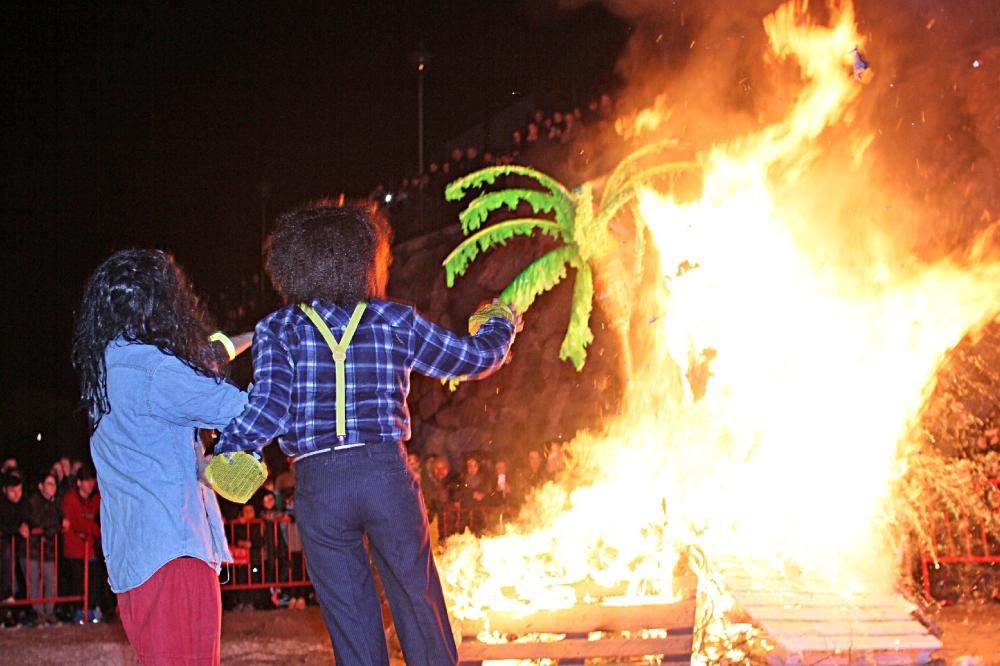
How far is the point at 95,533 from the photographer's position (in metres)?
10.3

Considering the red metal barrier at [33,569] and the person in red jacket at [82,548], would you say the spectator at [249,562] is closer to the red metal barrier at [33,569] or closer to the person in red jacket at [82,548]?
the person in red jacket at [82,548]

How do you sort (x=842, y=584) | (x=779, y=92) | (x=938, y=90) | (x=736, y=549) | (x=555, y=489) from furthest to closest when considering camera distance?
(x=938, y=90)
(x=779, y=92)
(x=555, y=489)
(x=736, y=549)
(x=842, y=584)

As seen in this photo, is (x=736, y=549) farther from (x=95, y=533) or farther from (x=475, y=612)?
(x=95, y=533)

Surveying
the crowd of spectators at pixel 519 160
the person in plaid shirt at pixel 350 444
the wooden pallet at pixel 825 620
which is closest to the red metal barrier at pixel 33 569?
the wooden pallet at pixel 825 620

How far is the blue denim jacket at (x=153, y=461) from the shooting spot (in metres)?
→ 3.02

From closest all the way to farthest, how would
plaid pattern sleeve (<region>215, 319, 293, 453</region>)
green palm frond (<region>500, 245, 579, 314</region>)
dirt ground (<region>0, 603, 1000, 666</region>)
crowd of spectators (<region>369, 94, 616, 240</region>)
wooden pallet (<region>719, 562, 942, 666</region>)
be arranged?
plaid pattern sleeve (<region>215, 319, 293, 453</region>) < wooden pallet (<region>719, 562, 942, 666</region>) < dirt ground (<region>0, 603, 1000, 666</region>) < green palm frond (<region>500, 245, 579, 314</region>) < crowd of spectators (<region>369, 94, 616, 240</region>)

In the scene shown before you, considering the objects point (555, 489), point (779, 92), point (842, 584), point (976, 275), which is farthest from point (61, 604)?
point (779, 92)

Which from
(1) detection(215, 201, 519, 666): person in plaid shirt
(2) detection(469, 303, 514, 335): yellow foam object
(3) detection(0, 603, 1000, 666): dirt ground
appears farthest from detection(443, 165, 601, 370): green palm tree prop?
(1) detection(215, 201, 519, 666): person in plaid shirt

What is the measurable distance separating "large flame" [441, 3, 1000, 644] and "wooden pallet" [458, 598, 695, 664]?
0.34 m

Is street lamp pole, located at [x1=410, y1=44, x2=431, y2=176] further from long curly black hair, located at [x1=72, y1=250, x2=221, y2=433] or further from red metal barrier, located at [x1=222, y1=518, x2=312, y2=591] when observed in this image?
long curly black hair, located at [x1=72, y1=250, x2=221, y2=433]

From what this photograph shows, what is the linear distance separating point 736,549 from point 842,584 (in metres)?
0.75

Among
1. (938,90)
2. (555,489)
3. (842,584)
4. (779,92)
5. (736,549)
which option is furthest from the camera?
(938,90)

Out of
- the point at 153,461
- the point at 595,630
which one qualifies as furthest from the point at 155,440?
the point at 595,630

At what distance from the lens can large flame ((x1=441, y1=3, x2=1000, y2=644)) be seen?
681cm
